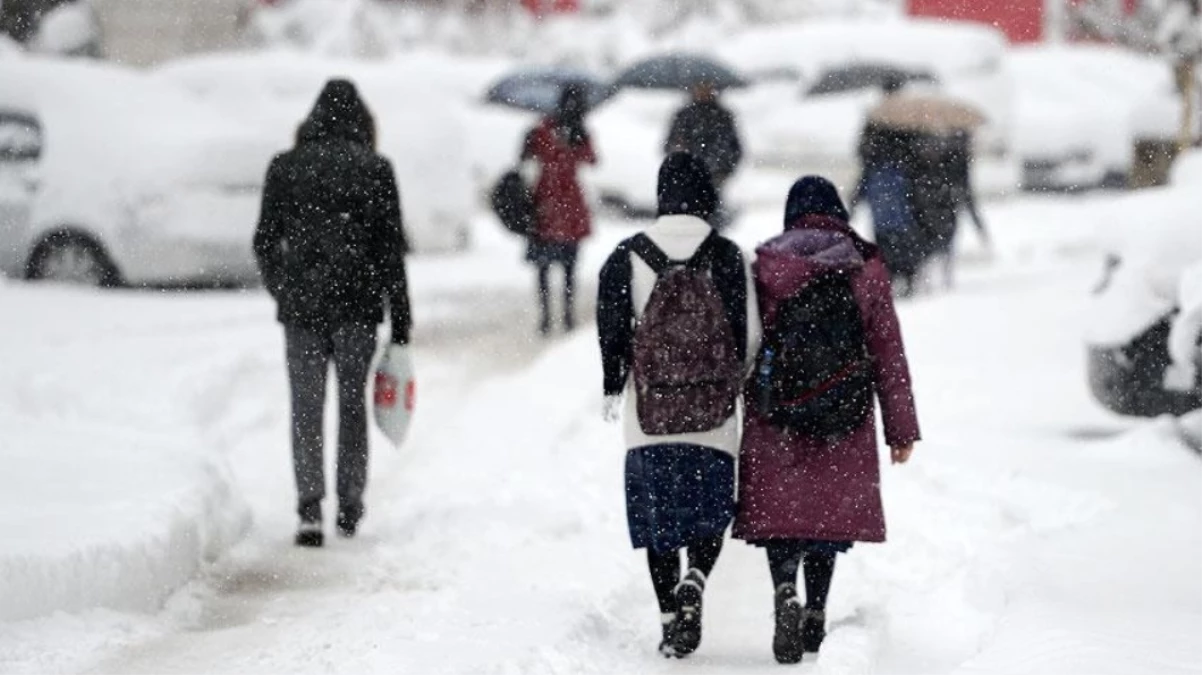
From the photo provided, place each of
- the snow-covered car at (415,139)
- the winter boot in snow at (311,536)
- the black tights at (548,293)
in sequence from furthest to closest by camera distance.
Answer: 1. the snow-covered car at (415,139)
2. the black tights at (548,293)
3. the winter boot in snow at (311,536)

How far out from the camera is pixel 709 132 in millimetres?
14328

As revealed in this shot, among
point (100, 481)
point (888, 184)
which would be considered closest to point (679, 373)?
point (100, 481)

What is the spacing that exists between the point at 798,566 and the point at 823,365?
2.07ft

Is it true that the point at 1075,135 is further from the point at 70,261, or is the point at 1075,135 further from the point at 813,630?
the point at 813,630

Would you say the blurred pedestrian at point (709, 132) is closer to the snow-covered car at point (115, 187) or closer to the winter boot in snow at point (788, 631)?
the snow-covered car at point (115, 187)

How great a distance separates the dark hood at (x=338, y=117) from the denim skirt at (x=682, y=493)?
93.1 inches

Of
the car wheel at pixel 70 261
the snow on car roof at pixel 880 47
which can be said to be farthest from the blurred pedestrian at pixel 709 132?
the snow on car roof at pixel 880 47

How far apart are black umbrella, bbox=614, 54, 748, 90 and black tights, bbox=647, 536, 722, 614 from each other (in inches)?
744

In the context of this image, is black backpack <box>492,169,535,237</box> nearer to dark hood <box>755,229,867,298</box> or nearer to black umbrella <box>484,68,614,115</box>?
dark hood <box>755,229,867,298</box>

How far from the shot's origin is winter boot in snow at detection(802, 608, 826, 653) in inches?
260

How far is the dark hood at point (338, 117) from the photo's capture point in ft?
27.2

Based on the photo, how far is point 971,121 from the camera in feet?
54.7

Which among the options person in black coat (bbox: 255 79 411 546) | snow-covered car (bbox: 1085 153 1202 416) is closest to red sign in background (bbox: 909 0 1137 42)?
snow-covered car (bbox: 1085 153 1202 416)

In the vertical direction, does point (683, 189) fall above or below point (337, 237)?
above
